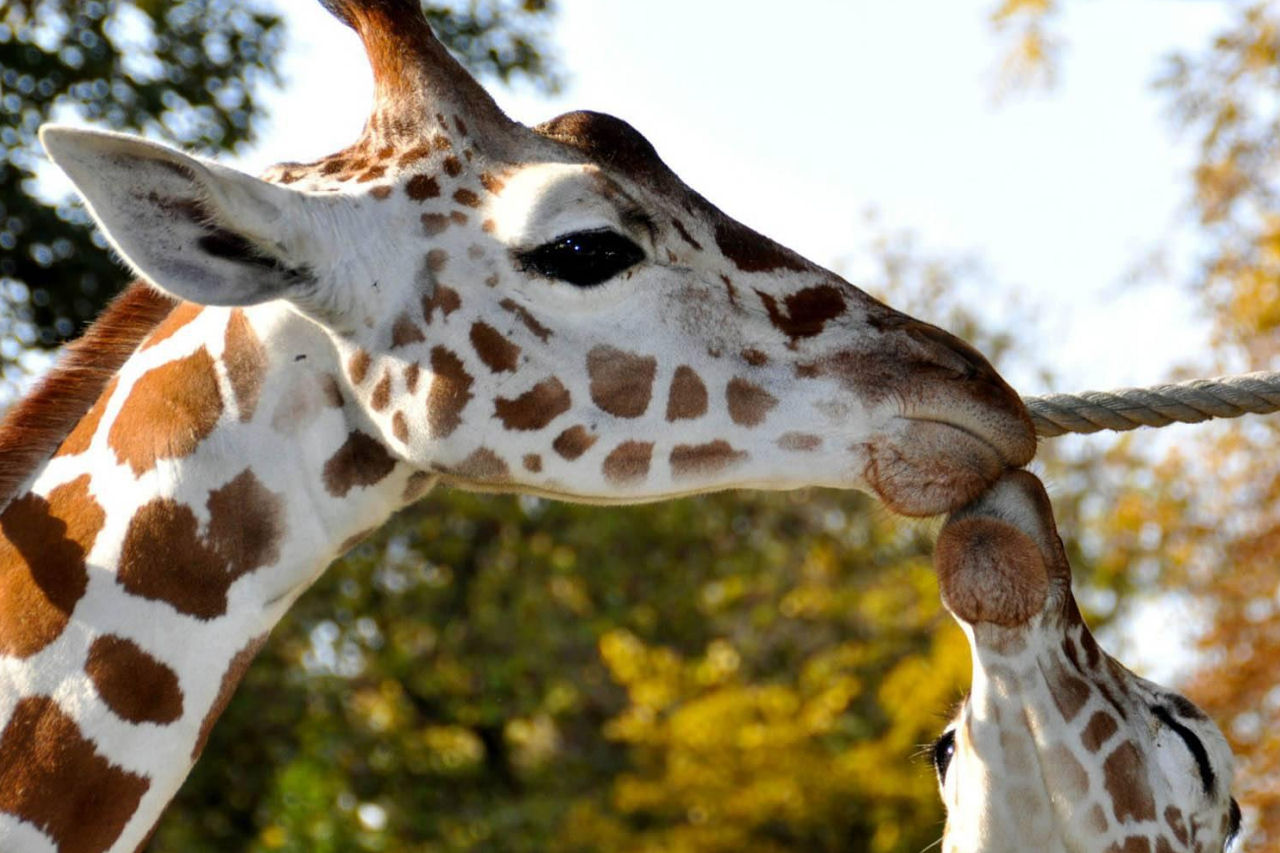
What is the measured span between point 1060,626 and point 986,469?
44cm

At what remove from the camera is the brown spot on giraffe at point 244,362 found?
282 cm

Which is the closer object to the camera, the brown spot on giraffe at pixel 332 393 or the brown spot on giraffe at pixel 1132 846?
the brown spot on giraffe at pixel 332 393

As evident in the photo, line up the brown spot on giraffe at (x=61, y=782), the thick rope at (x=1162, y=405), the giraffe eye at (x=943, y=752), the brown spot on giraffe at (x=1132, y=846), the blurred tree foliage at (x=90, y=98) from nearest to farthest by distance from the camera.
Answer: the brown spot on giraffe at (x=61, y=782) → the brown spot on giraffe at (x=1132, y=846) → the thick rope at (x=1162, y=405) → the giraffe eye at (x=943, y=752) → the blurred tree foliage at (x=90, y=98)

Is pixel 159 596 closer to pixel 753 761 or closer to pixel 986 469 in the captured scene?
pixel 986 469

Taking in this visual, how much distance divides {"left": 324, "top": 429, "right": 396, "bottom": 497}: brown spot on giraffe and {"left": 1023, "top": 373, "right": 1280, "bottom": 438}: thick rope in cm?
128

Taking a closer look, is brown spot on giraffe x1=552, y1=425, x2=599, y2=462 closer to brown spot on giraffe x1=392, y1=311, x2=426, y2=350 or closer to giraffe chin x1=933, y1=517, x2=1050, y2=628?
brown spot on giraffe x1=392, y1=311, x2=426, y2=350

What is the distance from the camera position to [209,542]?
2.74 meters

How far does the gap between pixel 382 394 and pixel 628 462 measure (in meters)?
0.42

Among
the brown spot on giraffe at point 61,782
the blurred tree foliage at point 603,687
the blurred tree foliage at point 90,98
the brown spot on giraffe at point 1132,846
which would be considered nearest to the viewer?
the brown spot on giraffe at point 61,782

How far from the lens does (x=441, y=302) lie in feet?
9.47

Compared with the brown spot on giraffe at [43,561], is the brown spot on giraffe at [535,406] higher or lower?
higher

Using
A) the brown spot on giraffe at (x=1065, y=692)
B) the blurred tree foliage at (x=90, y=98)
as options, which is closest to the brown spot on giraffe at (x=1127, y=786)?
the brown spot on giraffe at (x=1065, y=692)

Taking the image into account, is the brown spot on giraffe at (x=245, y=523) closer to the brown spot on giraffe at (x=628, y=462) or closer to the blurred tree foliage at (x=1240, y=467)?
the brown spot on giraffe at (x=628, y=462)

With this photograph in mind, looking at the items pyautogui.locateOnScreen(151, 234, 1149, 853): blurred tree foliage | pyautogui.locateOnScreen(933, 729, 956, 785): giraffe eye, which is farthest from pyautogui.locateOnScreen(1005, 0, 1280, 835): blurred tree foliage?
pyautogui.locateOnScreen(933, 729, 956, 785): giraffe eye
